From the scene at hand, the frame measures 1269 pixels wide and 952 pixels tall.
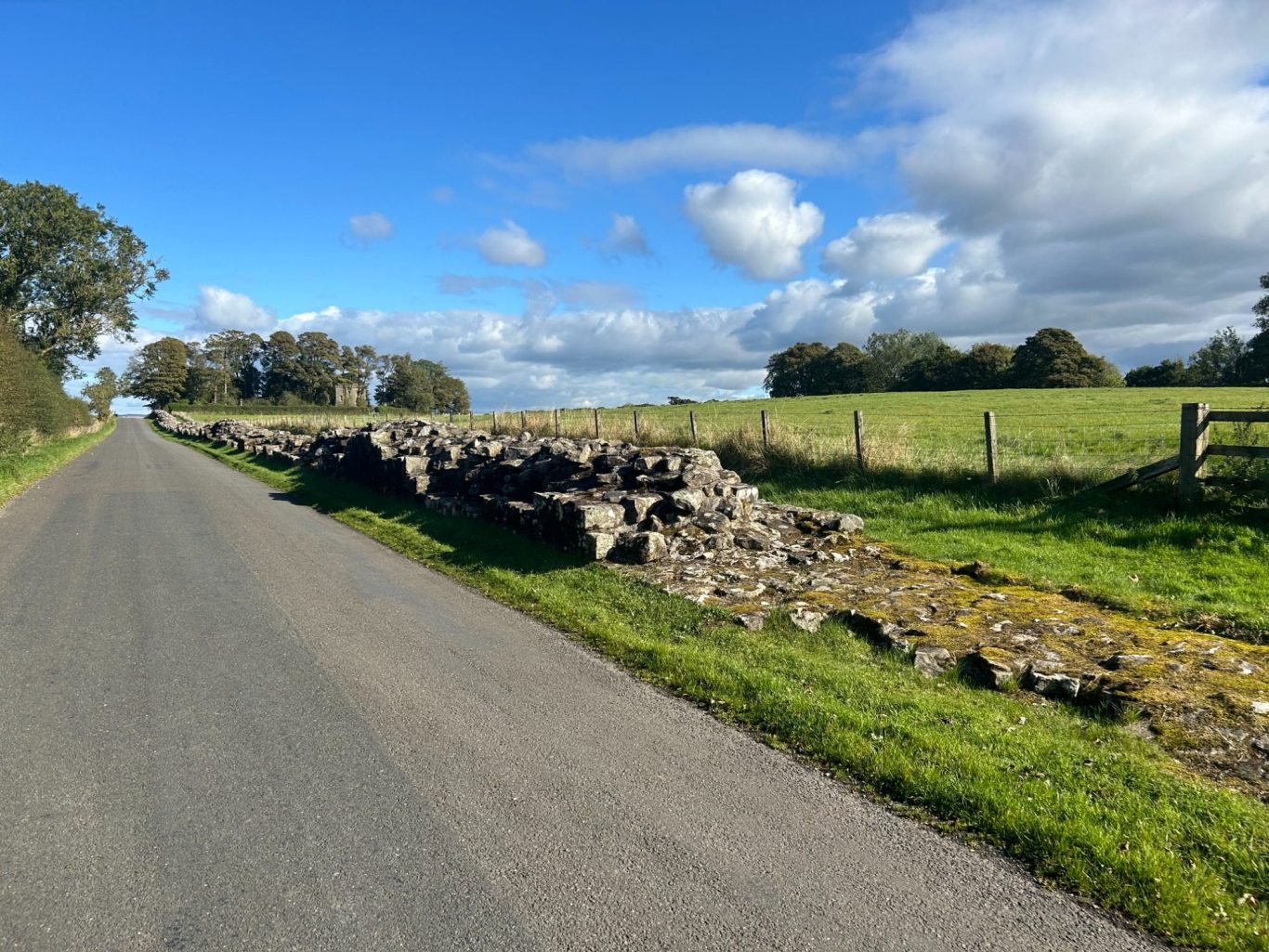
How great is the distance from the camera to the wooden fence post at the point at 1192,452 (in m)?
11.4

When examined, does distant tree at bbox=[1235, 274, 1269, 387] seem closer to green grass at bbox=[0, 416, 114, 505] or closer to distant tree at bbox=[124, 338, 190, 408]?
green grass at bbox=[0, 416, 114, 505]

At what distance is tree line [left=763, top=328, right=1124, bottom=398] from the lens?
2992 inches

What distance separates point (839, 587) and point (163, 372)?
148500 mm

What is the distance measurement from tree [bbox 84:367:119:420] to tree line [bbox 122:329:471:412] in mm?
4594

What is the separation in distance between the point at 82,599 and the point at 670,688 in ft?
24.7

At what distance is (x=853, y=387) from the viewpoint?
95.9 meters

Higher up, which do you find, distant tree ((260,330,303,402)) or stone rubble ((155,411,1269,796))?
distant tree ((260,330,303,402))

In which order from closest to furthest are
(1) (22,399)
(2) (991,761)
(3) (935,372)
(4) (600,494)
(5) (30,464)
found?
(2) (991,761), (4) (600,494), (5) (30,464), (1) (22,399), (3) (935,372)

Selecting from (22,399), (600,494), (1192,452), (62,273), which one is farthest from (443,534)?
(62,273)

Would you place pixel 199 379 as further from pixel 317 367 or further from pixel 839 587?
pixel 839 587

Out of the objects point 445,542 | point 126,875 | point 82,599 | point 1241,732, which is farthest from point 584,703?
point 445,542

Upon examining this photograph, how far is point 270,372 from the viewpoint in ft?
435

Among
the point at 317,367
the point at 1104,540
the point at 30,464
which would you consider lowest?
the point at 1104,540

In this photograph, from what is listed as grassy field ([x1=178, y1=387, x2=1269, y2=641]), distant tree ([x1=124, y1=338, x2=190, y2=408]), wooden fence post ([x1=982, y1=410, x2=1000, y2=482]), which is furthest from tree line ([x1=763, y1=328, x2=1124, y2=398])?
distant tree ([x1=124, y1=338, x2=190, y2=408])
